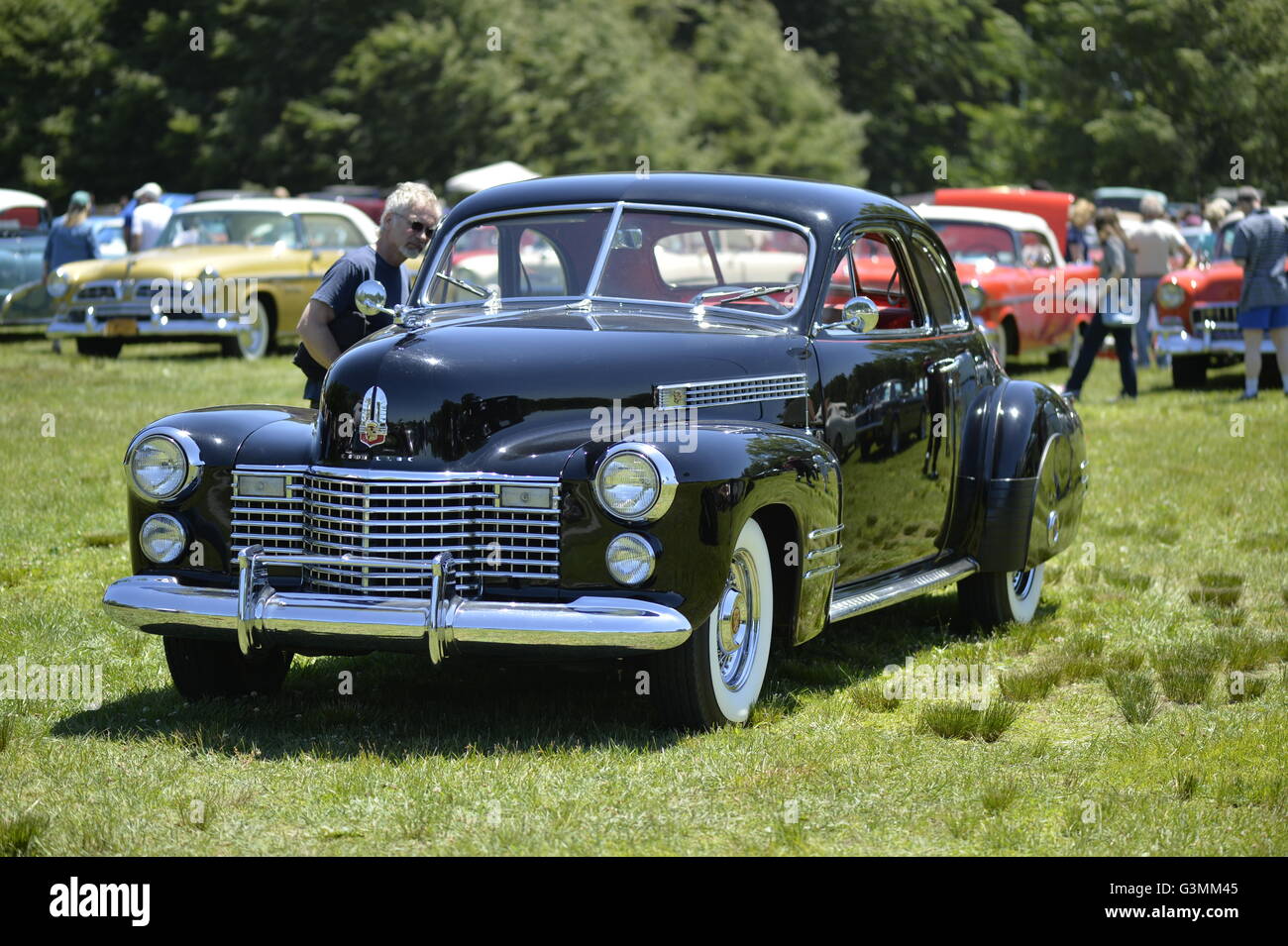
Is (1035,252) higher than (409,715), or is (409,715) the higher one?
(1035,252)

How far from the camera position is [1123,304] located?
16125 mm

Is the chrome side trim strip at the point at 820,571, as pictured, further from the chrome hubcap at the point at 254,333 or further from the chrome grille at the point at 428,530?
→ the chrome hubcap at the point at 254,333

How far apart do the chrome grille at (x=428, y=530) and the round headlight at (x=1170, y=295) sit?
42.6ft

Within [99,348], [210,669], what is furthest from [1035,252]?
[210,669]

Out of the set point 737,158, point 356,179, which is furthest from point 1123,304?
point 737,158

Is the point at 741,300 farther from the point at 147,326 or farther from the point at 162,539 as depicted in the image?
the point at 147,326

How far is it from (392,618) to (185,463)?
102 cm

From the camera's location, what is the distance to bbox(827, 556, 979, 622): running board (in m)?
6.20

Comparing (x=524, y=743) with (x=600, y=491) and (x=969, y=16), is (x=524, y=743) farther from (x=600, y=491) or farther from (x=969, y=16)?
(x=969, y=16)

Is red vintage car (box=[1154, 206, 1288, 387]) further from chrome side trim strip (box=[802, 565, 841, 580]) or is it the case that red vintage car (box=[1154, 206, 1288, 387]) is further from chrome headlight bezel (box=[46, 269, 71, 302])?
chrome side trim strip (box=[802, 565, 841, 580])

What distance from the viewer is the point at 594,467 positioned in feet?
17.2

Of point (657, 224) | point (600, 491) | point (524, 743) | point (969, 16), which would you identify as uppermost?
point (969, 16)
